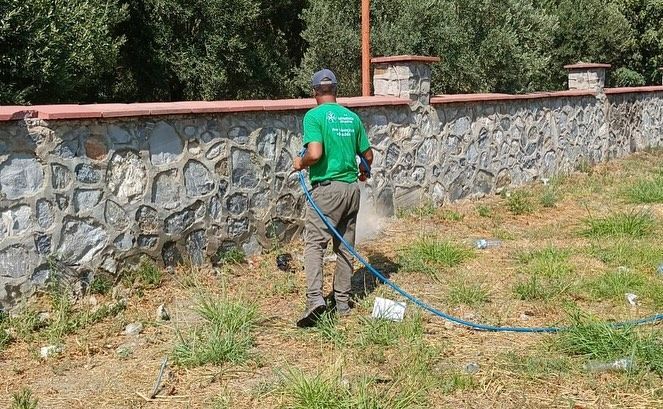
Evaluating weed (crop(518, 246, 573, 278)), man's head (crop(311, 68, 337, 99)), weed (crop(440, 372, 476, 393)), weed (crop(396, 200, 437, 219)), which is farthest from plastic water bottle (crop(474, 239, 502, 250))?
weed (crop(440, 372, 476, 393))

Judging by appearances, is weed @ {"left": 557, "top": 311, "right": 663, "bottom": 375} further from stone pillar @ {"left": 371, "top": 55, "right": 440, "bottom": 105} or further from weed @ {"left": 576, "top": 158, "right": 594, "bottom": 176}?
weed @ {"left": 576, "top": 158, "right": 594, "bottom": 176}

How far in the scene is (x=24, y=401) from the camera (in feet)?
12.8

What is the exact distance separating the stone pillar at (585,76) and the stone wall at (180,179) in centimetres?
357

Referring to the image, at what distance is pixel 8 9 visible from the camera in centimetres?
932

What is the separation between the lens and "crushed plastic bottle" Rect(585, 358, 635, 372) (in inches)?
165

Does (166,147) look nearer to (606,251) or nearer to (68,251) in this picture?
(68,251)

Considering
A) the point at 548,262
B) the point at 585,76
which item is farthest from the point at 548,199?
the point at 585,76

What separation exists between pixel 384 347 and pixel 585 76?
9588 mm

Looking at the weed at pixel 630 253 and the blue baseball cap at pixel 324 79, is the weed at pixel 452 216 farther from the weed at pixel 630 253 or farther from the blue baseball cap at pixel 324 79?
the blue baseball cap at pixel 324 79

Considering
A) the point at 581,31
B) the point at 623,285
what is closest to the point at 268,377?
the point at 623,285

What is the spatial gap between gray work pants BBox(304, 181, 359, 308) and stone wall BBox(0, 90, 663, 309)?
151 centimetres

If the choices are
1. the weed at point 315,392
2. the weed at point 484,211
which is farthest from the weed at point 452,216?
the weed at point 315,392

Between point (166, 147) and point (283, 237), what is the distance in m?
1.64

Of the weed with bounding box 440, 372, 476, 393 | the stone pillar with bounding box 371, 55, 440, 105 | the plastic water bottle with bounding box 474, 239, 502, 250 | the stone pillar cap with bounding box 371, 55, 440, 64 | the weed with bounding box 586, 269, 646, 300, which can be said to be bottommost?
the plastic water bottle with bounding box 474, 239, 502, 250
